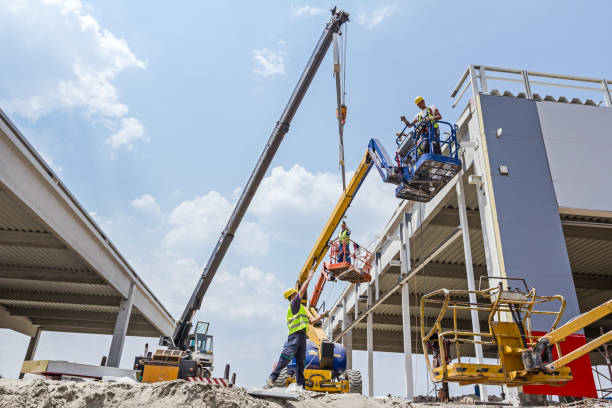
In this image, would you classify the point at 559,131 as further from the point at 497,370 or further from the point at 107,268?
the point at 107,268

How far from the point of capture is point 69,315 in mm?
27891

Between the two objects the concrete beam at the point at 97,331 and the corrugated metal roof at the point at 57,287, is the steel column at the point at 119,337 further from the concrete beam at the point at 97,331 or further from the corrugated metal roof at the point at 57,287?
the concrete beam at the point at 97,331

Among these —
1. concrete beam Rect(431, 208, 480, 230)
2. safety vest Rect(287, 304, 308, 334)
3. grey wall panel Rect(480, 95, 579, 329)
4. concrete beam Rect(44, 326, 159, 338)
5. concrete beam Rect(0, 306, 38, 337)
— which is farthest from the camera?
concrete beam Rect(44, 326, 159, 338)

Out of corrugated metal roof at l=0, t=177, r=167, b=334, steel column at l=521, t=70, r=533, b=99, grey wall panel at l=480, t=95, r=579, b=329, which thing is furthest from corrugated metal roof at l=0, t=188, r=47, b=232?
steel column at l=521, t=70, r=533, b=99

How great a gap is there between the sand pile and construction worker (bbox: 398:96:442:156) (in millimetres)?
8620

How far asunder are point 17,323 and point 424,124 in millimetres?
27682

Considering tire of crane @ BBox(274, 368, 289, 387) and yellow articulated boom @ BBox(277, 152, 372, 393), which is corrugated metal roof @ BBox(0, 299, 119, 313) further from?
tire of crane @ BBox(274, 368, 289, 387)

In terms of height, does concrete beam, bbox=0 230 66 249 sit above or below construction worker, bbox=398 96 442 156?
below

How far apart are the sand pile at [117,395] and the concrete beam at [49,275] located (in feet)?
46.8

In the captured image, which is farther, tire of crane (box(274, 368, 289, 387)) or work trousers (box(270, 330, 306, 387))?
tire of crane (box(274, 368, 289, 387))

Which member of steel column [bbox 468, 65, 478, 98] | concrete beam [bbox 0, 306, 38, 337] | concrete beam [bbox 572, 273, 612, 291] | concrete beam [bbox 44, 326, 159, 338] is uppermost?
steel column [bbox 468, 65, 478, 98]

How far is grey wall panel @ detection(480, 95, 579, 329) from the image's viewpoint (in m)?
11.5

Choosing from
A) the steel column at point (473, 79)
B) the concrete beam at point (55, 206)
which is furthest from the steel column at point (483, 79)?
the concrete beam at point (55, 206)

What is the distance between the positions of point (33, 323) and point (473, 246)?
27529 mm
